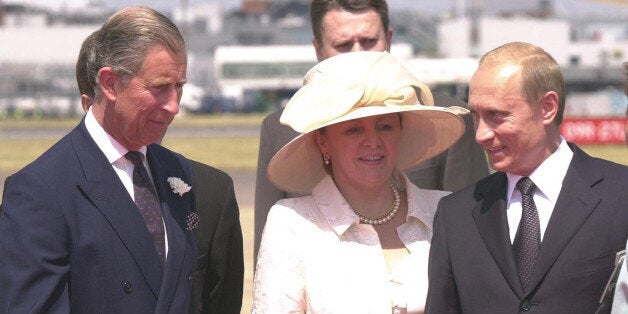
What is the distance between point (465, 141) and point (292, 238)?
1.51 metres

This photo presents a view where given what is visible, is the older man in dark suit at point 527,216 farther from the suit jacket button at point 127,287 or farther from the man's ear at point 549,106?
the suit jacket button at point 127,287

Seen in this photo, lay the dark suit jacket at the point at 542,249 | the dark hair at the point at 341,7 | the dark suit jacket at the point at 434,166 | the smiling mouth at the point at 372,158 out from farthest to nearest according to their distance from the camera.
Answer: the dark hair at the point at 341,7
the dark suit jacket at the point at 434,166
the smiling mouth at the point at 372,158
the dark suit jacket at the point at 542,249

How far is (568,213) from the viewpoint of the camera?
12.0 ft

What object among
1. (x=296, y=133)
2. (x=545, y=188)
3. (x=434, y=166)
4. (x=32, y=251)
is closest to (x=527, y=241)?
(x=545, y=188)

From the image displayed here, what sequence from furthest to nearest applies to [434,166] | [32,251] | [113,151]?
[434,166] → [113,151] → [32,251]

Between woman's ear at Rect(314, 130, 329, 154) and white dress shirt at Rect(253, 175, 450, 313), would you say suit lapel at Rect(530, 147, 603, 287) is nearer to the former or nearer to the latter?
white dress shirt at Rect(253, 175, 450, 313)

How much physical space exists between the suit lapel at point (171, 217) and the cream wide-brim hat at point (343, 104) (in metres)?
0.44

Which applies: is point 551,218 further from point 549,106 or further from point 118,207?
point 118,207

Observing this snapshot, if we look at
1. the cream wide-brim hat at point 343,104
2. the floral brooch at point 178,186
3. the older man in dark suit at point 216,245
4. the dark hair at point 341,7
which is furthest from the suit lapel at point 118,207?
the dark hair at point 341,7

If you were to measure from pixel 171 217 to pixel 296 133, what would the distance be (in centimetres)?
146

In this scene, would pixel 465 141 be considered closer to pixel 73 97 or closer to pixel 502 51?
pixel 502 51

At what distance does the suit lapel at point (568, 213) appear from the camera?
11.9ft

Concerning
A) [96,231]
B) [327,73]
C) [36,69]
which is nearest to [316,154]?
[327,73]

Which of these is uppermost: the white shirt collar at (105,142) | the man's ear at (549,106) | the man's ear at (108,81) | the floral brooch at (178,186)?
the man's ear at (108,81)
